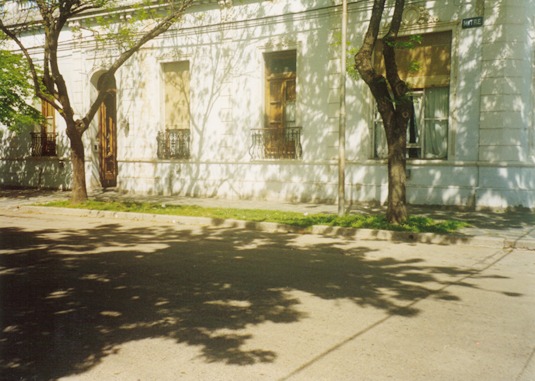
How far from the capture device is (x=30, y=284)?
18.1 feet

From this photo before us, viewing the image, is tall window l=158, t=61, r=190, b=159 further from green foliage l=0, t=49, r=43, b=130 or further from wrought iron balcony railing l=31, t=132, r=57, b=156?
wrought iron balcony railing l=31, t=132, r=57, b=156

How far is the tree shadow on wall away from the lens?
12.5ft

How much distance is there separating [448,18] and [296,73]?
452 cm

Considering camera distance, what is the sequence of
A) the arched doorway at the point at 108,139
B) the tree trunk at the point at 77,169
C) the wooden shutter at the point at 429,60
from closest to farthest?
the wooden shutter at the point at 429,60 → the tree trunk at the point at 77,169 → the arched doorway at the point at 108,139

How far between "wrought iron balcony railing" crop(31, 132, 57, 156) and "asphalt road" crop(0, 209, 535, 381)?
1232cm

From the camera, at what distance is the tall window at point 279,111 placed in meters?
14.8

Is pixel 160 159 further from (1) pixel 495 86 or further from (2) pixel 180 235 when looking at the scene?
(1) pixel 495 86

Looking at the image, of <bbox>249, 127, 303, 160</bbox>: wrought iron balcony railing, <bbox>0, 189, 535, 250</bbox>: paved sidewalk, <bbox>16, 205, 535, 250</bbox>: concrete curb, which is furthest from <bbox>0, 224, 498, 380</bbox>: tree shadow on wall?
<bbox>249, 127, 303, 160</bbox>: wrought iron balcony railing

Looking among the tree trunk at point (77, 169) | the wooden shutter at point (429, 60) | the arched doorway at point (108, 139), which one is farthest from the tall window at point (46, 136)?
the wooden shutter at point (429, 60)

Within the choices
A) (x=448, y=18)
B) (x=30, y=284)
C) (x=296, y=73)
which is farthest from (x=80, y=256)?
(x=448, y=18)

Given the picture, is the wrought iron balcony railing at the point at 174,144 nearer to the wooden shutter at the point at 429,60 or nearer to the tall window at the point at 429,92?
the tall window at the point at 429,92

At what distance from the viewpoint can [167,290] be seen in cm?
531

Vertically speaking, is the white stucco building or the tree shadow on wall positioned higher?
the white stucco building

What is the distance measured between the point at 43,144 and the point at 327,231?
1460cm
